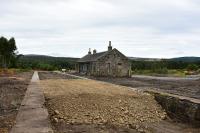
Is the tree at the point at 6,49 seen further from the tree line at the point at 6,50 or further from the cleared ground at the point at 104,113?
the cleared ground at the point at 104,113

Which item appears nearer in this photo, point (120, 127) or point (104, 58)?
point (120, 127)

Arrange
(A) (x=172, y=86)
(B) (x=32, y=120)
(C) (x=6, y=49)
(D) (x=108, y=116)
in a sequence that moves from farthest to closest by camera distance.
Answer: (C) (x=6, y=49), (A) (x=172, y=86), (D) (x=108, y=116), (B) (x=32, y=120)

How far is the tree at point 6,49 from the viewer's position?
83062mm

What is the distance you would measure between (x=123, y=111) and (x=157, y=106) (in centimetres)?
262

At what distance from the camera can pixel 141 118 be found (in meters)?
13.6

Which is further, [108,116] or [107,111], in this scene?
[107,111]

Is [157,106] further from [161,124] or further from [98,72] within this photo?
[98,72]

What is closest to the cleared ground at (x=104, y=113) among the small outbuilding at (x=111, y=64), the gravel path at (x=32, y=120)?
the gravel path at (x=32, y=120)

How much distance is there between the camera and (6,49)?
278ft

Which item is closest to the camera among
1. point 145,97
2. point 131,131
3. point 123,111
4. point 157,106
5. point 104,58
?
point 131,131

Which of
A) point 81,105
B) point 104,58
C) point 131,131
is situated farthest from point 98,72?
point 131,131

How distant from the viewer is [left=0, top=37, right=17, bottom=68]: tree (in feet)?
273

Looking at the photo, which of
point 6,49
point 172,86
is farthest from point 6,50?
point 172,86

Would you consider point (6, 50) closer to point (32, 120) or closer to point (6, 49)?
point (6, 49)
